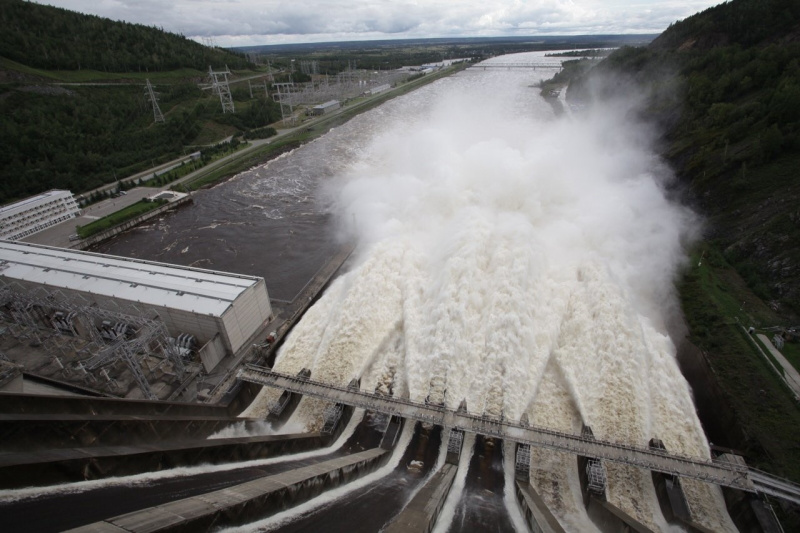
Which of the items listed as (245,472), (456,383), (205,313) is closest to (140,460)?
(245,472)

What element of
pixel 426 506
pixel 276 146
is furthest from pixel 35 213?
pixel 426 506

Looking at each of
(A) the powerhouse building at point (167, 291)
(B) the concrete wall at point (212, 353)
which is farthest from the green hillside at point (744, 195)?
(B) the concrete wall at point (212, 353)

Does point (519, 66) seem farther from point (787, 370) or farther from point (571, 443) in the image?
point (571, 443)

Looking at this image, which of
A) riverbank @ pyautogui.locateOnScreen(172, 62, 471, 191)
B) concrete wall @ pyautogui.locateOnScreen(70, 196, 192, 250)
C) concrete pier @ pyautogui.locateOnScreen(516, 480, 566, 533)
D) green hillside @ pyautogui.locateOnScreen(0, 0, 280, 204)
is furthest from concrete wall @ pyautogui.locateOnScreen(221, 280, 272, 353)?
green hillside @ pyautogui.locateOnScreen(0, 0, 280, 204)

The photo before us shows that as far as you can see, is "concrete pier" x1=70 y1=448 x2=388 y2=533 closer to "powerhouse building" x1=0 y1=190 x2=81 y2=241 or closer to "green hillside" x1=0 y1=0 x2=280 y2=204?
"powerhouse building" x1=0 y1=190 x2=81 y2=241

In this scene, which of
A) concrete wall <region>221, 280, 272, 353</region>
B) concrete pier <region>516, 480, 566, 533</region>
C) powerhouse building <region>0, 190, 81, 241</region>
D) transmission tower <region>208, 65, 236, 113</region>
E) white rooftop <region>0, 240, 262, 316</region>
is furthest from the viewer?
transmission tower <region>208, 65, 236, 113</region>

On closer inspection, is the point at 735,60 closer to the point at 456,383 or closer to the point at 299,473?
the point at 456,383
